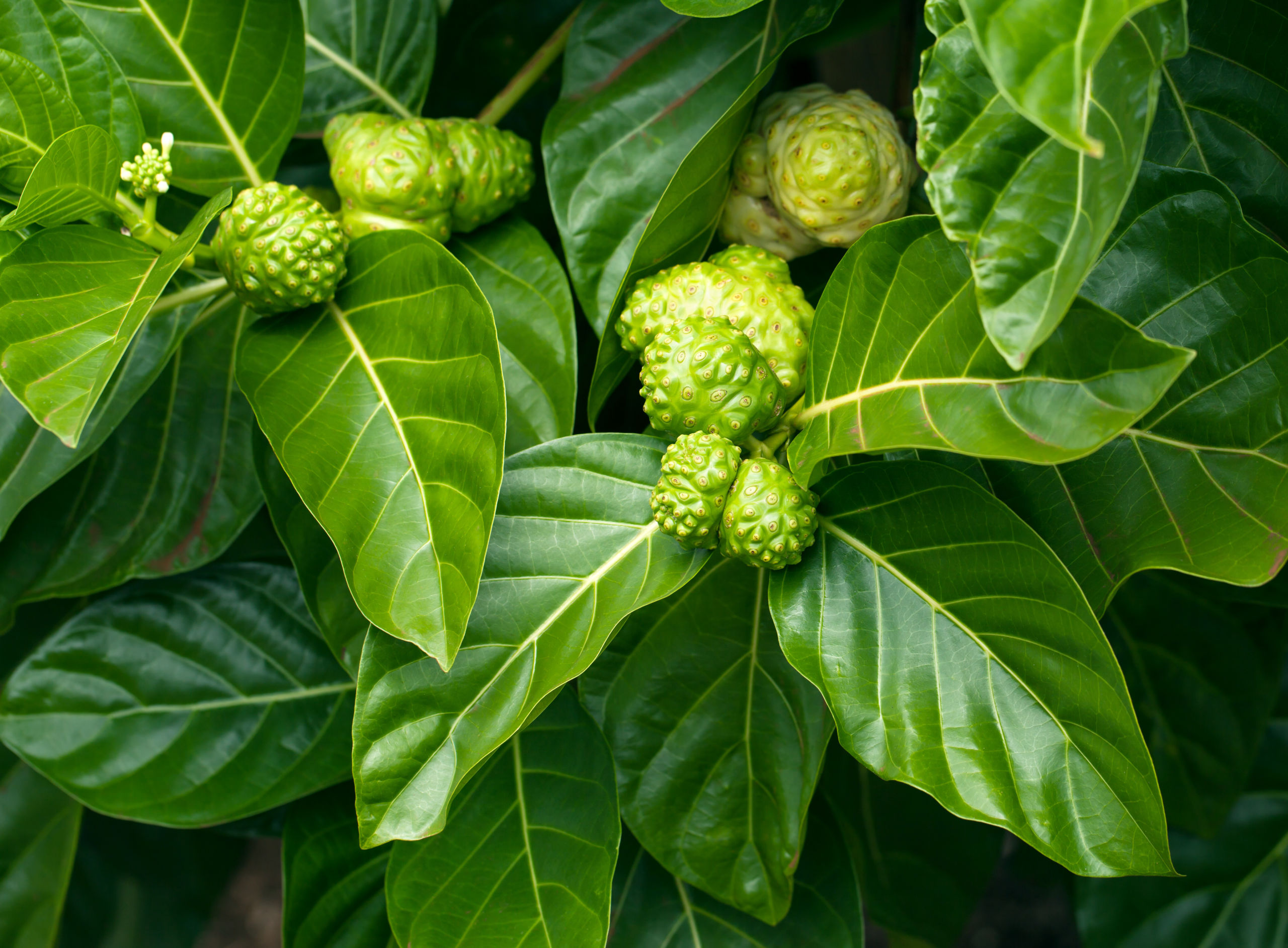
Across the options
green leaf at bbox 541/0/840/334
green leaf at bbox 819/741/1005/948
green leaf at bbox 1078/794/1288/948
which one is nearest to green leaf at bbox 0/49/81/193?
green leaf at bbox 541/0/840/334

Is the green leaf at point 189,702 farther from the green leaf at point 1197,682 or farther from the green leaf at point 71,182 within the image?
the green leaf at point 1197,682

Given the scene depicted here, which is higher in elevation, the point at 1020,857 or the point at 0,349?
the point at 0,349

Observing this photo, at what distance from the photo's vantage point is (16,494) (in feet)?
2.50

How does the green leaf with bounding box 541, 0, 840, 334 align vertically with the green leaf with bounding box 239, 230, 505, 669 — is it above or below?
above

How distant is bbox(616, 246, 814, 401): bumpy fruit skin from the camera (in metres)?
0.65

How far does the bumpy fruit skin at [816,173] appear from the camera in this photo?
2.24 ft

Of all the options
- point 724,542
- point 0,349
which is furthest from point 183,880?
point 724,542

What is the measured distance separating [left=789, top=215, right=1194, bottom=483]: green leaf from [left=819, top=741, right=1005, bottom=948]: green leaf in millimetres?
649

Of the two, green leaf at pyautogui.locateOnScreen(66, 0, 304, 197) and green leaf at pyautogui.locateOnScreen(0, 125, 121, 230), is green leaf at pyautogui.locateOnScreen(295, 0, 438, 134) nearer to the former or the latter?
green leaf at pyautogui.locateOnScreen(66, 0, 304, 197)

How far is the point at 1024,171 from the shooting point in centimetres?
46

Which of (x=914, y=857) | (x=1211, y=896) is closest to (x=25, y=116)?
(x=914, y=857)

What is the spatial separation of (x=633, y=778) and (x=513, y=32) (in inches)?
31.1

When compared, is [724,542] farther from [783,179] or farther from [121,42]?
[121,42]

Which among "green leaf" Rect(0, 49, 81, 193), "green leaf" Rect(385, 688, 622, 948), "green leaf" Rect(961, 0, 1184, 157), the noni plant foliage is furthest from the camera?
"green leaf" Rect(385, 688, 622, 948)
